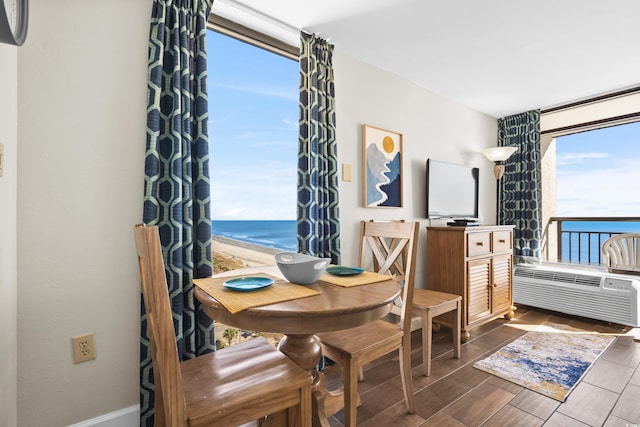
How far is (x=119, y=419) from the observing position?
4.81ft

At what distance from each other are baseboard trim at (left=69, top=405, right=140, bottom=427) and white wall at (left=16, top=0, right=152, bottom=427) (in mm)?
23

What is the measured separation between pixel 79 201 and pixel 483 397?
7.95 ft

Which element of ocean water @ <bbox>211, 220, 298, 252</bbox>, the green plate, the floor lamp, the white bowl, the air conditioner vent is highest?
the floor lamp

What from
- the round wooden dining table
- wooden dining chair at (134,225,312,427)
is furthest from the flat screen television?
wooden dining chair at (134,225,312,427)

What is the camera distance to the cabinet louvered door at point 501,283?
9.71 feet

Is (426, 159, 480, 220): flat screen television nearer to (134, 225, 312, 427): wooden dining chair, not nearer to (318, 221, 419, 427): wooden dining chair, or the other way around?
(318, 221, 419, 427): wooden dining chair

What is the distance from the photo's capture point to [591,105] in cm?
340

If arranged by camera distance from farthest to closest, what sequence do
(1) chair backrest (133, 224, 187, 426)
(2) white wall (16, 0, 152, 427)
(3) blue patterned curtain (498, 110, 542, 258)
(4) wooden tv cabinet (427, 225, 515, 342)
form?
(3) blue patterned curtain (498, 110, 542, 258) < (4) wooden tv cabinet (427, 225, 515, 342) < (2) white wall (16, 0, 152, 427) < (1) chair backrest (133, 224, 187, 426)

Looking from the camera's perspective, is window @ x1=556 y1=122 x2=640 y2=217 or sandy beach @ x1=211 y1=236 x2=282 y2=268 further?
window @ x1=556 y1=122 x2=640 y2=217

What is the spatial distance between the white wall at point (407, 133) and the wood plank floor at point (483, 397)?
863mm

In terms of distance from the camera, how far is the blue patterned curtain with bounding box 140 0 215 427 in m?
1.49

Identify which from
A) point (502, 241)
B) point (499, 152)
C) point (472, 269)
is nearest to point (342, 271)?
point (472, 269)

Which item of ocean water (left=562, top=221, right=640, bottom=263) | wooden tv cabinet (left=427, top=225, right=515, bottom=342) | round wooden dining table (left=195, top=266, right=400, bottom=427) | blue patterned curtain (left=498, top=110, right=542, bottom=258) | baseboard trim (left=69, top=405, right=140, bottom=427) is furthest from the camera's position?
blue patterned curtain (left=498, top=110, right=542, bottom=258)

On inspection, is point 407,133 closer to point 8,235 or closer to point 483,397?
point 483,397
